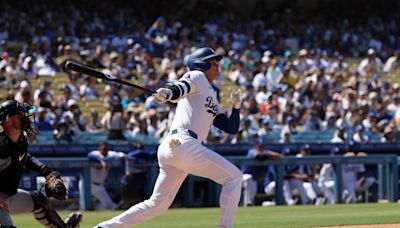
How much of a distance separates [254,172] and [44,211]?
1039 centimetres

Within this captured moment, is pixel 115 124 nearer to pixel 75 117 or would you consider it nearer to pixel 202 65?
pixel 75 117

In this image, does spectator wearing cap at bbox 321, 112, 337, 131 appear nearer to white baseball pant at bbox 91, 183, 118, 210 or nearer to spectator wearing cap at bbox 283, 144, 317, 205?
spectator wearing cap at bbox 283, 144, 317, 205

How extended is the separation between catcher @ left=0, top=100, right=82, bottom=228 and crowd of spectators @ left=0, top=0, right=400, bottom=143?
885cm

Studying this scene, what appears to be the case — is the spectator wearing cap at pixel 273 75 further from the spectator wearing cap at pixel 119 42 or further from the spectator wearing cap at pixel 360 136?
the spectator wearing cap at pixel 119 42

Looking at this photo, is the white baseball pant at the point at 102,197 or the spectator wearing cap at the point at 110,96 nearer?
the white baseball pant at the point at 102,197

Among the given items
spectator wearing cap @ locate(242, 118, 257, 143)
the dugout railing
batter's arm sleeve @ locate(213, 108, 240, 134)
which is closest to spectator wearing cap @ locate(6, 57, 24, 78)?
the dugout railing

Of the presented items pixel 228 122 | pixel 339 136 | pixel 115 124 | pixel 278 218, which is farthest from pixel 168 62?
pixel 228 122

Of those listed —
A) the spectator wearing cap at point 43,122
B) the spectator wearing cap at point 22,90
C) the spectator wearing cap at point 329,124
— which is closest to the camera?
the spectator wearing cap at point 22,90

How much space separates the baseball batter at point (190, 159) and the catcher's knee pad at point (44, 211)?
0.53 m

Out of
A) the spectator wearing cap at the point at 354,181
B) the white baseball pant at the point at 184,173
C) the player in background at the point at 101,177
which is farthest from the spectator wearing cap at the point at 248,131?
the white baseball pant at the point at 184,173

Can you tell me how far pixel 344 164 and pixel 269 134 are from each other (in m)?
2.08

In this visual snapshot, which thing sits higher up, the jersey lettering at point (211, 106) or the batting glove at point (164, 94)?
the batting glove at point (164, 94)

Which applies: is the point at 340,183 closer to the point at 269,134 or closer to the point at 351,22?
the point at 269,134

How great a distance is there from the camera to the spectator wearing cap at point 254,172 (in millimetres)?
17864
